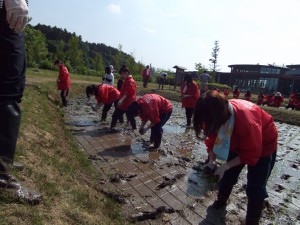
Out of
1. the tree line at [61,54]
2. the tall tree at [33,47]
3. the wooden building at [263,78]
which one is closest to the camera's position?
the tall tree at [33,47]

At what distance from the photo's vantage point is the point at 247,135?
2.80 meters

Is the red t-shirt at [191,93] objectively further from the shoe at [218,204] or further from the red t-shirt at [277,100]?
the red t-shirt at [277,100]

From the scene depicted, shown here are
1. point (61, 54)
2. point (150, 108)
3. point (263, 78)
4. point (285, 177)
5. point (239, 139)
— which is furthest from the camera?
point (263, 78)

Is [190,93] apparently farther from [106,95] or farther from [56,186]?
[56,186]

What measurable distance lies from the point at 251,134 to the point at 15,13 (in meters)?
2.17

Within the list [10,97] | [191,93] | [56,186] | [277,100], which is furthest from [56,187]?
[277,100]

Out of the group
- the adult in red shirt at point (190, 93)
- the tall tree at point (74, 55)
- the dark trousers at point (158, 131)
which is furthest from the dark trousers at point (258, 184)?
the tall tree at point (74, 55)

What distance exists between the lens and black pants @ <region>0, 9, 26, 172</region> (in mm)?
2342

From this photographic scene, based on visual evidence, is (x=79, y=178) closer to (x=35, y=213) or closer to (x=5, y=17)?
(x=35, y=213)

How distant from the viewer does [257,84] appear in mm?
43781

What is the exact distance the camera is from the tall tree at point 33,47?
1191 inches

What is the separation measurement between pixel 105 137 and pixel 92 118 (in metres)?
2.54

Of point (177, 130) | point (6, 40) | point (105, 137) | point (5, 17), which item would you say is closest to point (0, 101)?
point (6, 40)

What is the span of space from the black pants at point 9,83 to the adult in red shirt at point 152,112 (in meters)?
3.73
